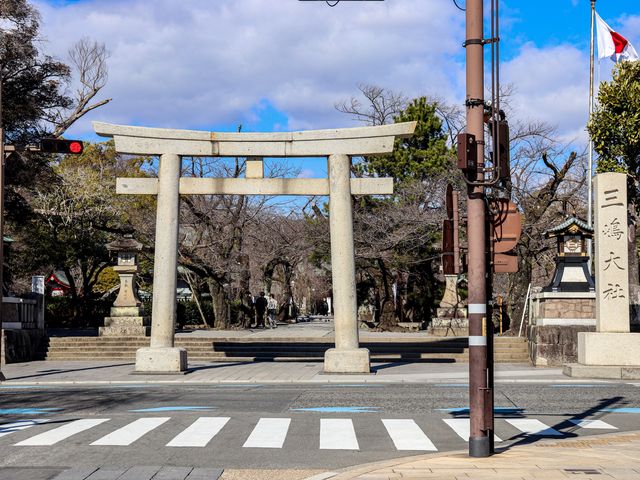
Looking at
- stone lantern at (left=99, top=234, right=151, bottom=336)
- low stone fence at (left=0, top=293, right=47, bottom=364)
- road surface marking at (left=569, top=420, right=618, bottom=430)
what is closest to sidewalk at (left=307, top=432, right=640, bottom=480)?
road surface marking at (left=569, top=420, right=618, bottom=430)

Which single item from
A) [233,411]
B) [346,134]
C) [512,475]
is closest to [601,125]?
[346,134]

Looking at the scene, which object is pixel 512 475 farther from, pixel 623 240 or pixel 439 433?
pixel 623 240

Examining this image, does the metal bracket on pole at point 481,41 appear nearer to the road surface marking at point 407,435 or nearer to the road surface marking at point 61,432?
the road surface marking at point 407,435

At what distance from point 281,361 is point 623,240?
11451 millimetres

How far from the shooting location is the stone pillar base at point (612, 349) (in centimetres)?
2114

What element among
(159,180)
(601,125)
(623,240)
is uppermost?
(601,125)

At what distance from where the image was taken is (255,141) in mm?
21953

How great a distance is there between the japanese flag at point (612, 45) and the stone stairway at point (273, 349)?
1429cm

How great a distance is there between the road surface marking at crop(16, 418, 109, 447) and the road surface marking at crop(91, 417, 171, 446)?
21.5 inches

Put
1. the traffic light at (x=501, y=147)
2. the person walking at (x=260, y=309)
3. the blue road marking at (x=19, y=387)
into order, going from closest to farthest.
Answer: the traffic light at (x=501, y=147), the blue road marking at (x=19, y=387), the person walking at (x=260, y=309)

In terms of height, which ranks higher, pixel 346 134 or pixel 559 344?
pixel 346 134

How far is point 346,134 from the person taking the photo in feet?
71.6

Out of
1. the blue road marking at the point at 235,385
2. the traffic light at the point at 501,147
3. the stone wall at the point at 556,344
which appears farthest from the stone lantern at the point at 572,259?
the traffic light at the point at 501,147

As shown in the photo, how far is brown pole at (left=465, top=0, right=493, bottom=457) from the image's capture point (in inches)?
357
